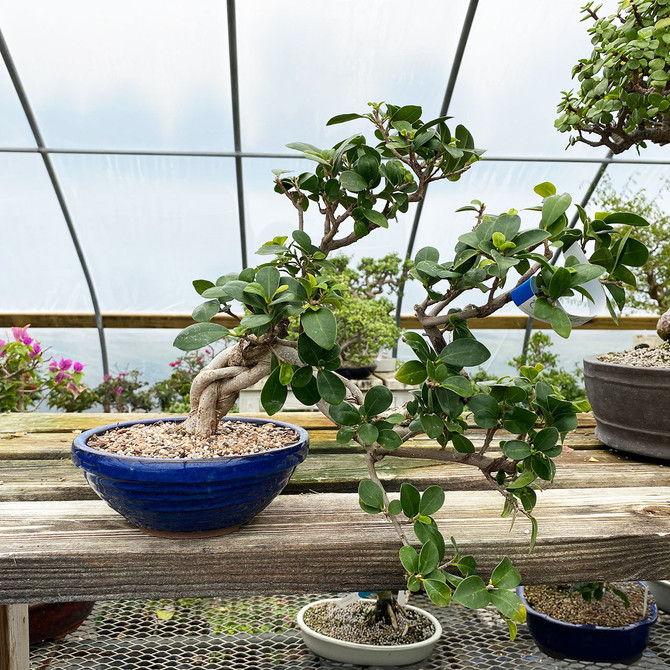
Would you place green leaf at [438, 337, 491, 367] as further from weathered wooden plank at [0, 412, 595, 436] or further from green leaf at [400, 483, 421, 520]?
weathered wooden plank at [0, 412, 595, 436]

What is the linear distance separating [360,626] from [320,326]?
3.67 feet

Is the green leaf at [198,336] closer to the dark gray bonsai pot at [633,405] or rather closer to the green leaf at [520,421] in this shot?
the green leaf at [520,421]

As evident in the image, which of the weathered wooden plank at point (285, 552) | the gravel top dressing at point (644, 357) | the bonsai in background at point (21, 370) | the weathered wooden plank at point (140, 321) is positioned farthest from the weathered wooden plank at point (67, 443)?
the weathered wooden plank at point (140, 321)

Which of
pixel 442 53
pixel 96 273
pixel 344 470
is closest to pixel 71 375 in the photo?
pixel 96 273

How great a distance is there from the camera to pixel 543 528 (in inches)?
32.7

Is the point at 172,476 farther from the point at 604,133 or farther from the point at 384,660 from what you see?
the point at 604,133

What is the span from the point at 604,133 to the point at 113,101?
413 centimetres

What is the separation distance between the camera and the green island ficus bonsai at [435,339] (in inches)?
24.6

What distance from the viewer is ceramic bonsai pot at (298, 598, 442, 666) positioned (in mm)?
1352

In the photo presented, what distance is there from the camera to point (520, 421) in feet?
2.20

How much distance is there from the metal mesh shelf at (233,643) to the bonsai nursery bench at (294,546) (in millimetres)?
568

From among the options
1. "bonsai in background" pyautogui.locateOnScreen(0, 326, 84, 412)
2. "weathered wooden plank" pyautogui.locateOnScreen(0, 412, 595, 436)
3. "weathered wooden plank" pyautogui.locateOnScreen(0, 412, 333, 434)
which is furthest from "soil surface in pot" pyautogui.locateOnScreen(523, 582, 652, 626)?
"bonsai in background" pyautogui.locateOnScreen(0, 326, 84, 412)

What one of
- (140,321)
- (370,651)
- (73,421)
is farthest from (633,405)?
(140,321)

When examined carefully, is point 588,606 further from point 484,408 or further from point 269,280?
point 269,280
